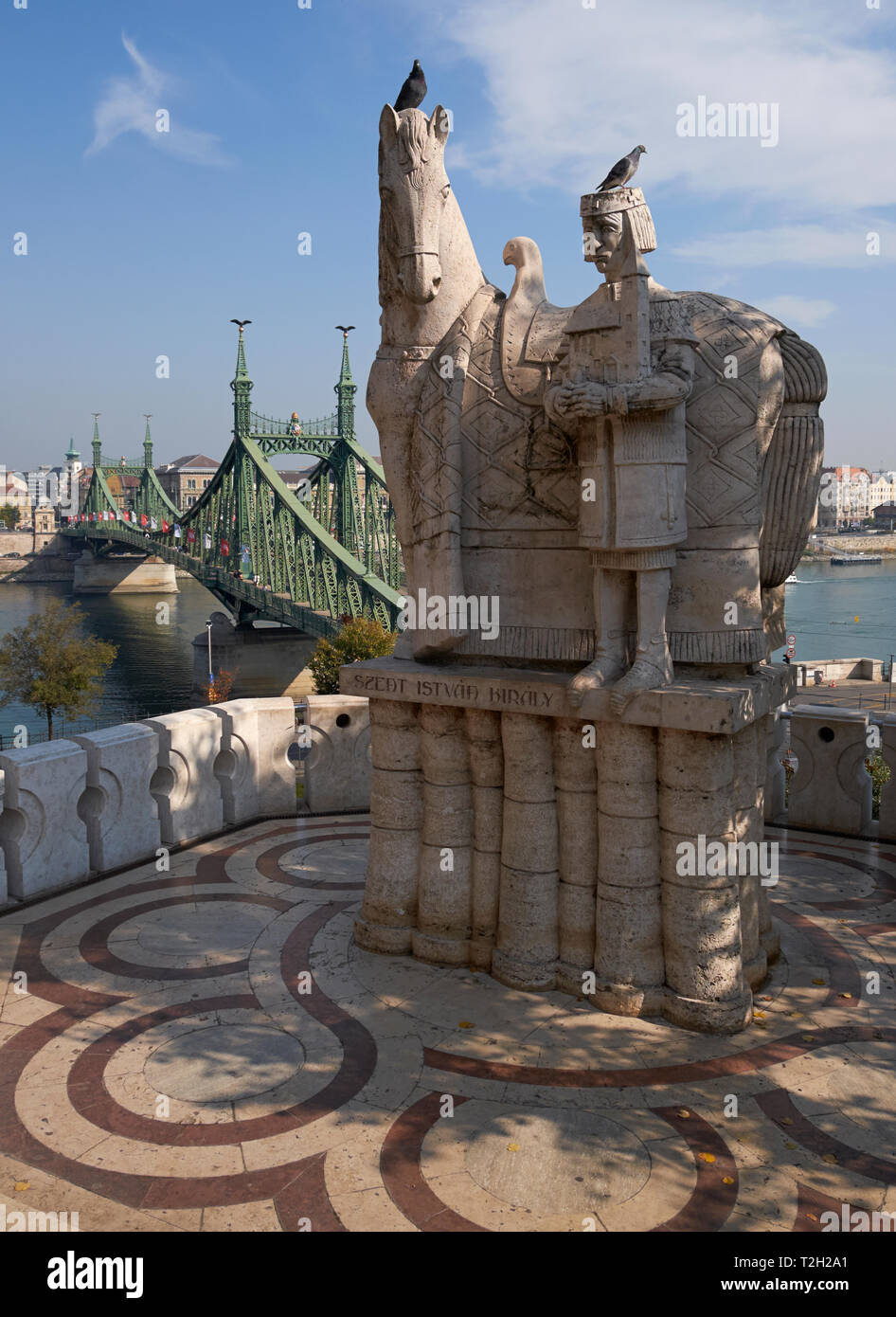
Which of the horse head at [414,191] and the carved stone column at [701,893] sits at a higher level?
the horse head at [414,191]

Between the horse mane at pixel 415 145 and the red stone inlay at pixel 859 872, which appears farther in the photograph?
the red stone inlay at pixel 859 872

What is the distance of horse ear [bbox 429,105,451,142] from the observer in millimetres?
7227

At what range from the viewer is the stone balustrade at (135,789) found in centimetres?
879

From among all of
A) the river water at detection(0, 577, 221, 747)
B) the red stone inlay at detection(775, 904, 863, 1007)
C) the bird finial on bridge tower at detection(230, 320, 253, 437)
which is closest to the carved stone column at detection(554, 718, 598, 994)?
the red stone inlay at detection(775, 904, 863, 1007)

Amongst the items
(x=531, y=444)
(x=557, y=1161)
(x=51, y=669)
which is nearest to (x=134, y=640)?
(x=51, y=669)

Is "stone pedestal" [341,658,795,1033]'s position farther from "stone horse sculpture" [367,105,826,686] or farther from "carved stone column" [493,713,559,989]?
"stone horse sculpture" [367,105,826,686]

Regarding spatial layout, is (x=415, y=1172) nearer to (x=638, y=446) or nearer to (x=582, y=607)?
(x=582, y=607)

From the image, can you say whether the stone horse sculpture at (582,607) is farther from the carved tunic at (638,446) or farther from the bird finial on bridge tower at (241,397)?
the bird finial on bridge tower at (241,397)

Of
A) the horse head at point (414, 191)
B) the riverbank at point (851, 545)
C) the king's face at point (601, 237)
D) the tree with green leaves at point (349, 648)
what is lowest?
the tree with green leaves at point (349, 648)

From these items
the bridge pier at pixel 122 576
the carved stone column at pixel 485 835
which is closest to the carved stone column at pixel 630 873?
the carved stone column at pixel 485 835

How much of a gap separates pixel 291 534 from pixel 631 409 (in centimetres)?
4822

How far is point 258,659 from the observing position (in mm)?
49625

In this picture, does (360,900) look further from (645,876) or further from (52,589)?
(52,589)

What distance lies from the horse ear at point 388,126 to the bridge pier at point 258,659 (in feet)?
131
